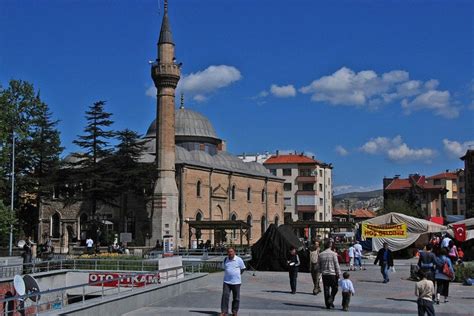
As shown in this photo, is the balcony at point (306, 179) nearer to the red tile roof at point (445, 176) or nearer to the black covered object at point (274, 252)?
the red tile roof at point (445, 176)

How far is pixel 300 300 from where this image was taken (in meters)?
15.6

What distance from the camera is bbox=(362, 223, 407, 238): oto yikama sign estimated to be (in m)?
30.7

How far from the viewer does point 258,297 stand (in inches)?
640

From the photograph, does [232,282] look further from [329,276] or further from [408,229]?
[408,229]

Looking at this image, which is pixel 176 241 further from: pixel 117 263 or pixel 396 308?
pixel 396 308

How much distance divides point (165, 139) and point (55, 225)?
1768 centimetres

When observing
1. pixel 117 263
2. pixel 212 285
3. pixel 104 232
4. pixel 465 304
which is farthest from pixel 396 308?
pixel 104 232

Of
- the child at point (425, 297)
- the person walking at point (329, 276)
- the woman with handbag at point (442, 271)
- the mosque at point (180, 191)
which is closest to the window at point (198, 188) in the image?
the mosque at point (180, 191)

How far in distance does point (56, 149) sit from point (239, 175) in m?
18.0

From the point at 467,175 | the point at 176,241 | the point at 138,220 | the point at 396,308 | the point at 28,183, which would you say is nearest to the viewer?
the point at 396,308

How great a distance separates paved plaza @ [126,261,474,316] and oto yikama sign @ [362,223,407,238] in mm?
9178

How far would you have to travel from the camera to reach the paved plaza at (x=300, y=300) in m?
13.6

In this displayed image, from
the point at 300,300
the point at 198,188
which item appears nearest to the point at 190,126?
the point at 198,188

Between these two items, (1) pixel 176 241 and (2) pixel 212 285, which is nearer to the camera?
(2) pixel 212 285
